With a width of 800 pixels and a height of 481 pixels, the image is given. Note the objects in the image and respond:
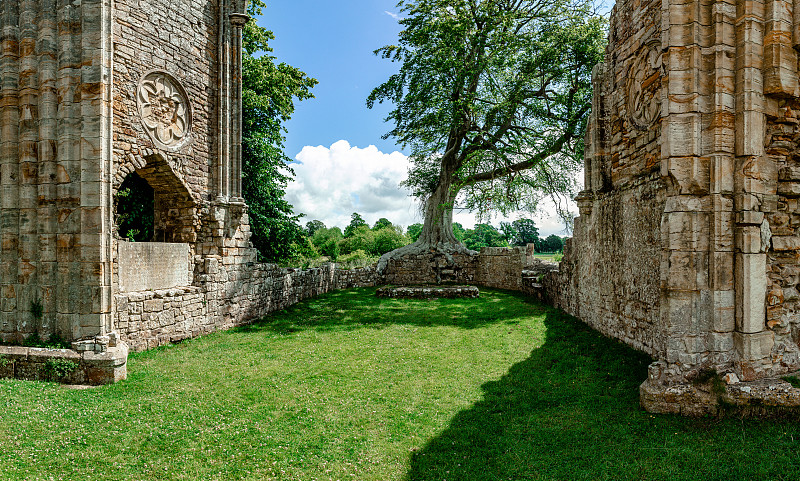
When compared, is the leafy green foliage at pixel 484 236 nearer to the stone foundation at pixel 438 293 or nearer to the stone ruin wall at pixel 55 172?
the stone foundation at pixel 438 293

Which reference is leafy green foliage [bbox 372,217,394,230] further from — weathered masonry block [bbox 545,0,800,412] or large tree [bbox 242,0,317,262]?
weathered masonry block [bbox 545,0,800,412]

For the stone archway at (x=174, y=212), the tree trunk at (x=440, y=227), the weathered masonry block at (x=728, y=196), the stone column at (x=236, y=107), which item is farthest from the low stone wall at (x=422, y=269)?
the weathered masonry block at (x=728, y=196)

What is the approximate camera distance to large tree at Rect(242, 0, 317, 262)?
16016 mm

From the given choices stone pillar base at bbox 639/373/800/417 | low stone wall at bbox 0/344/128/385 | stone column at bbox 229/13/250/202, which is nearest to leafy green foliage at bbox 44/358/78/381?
low stone wall at bbox 0/344/128/385

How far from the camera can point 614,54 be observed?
835 cm

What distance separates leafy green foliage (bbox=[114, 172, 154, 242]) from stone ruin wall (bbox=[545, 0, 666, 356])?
47.2 ft

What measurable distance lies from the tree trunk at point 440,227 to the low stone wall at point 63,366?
14.0 m

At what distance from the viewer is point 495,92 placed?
18094 mm

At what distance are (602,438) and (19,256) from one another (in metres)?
9.34

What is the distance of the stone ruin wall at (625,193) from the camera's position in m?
6.50

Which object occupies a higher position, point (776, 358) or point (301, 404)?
point (776, 358)

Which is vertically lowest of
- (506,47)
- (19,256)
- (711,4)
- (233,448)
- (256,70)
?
(233,448)

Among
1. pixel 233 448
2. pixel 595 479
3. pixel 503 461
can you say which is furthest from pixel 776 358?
pixel 233 448

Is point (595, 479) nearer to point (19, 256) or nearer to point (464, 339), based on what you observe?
point (464, 339)
